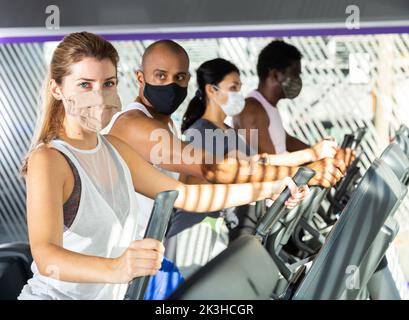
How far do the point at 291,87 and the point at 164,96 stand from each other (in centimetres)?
74

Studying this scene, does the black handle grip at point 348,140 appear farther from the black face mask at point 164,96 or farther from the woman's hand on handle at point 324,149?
the black face mask at point 164,96

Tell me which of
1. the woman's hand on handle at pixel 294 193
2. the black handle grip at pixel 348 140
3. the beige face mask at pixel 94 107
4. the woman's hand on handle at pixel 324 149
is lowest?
the woman's hand on handle at pixel 294 193

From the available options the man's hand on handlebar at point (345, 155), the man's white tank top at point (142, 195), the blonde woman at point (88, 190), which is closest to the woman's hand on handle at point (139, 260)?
the blonde woman at point (88, 190)

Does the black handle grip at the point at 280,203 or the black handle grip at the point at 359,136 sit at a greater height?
the black handle grip at the point at 359,136

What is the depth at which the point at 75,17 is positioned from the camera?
3490 millimetres

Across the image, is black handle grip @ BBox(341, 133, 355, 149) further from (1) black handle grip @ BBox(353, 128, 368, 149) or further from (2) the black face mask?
(2) the black face mask

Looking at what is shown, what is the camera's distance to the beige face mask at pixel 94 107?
10.0 feet

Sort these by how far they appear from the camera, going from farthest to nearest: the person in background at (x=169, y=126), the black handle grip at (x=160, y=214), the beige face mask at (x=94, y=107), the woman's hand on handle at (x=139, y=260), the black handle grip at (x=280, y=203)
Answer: the person in background at (x=169, y=126) < the beige face mask at (x=94, y=107) < the black handle grip at (x=280, y=203) < the woman's hand on handle at (x=139, y=260) < the black handle grip at (x=160, y=214)

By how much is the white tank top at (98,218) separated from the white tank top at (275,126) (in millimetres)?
920

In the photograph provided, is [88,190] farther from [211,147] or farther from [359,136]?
[359,136]

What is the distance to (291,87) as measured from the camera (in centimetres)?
384

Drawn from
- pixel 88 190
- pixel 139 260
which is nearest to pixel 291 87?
pixel 88 190

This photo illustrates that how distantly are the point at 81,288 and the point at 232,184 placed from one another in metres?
0.94

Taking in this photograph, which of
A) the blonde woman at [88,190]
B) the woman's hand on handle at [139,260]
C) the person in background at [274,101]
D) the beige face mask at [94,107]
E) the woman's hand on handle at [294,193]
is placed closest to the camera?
the woman's hand on handle at [139,260]
